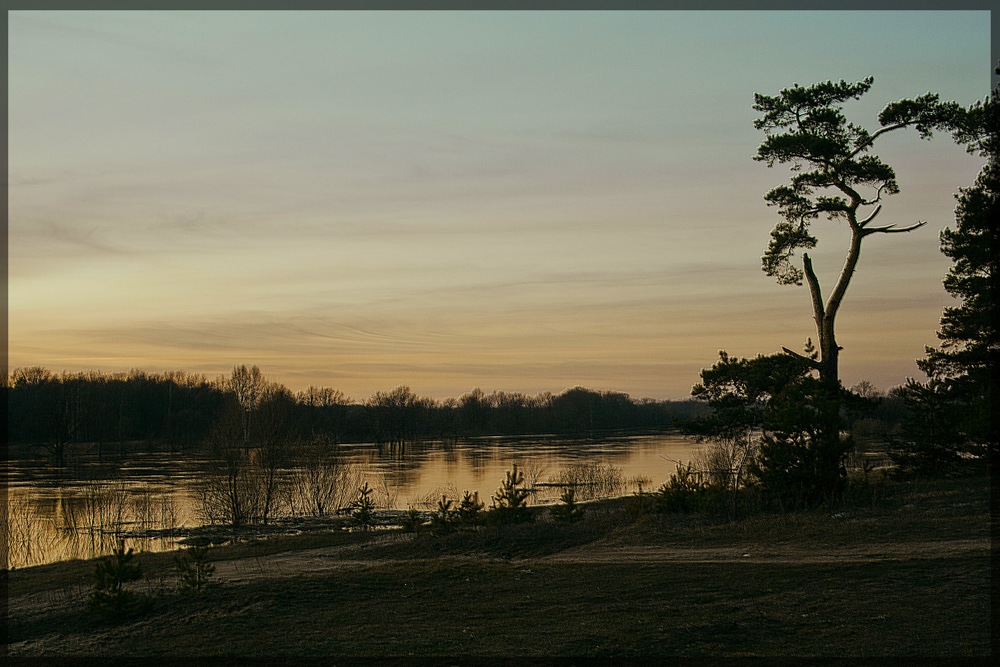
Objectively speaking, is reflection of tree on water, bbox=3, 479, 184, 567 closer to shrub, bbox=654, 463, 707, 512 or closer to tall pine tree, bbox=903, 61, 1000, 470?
shrub, bbox=654, 463, 707, 512

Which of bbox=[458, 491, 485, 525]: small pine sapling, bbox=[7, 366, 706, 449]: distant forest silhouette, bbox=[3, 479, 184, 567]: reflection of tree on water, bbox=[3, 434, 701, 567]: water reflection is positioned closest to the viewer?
bbox=[458, 491, 485, 525]: small pine sapling

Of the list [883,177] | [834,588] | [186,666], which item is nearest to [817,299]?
[883,177]

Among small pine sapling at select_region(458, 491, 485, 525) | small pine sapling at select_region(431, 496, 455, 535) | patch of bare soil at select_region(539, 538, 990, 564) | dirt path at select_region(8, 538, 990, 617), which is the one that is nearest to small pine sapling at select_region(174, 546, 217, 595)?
dirt path at select_region(8, 538, 990, 617)

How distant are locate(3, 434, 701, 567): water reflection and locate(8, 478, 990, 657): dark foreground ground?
11.5 meters

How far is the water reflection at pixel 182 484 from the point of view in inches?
1150

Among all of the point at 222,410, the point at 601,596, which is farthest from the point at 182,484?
the point at 601,596

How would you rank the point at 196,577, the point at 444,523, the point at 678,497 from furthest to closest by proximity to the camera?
the point at 678,497, the point at 444,523, the point at 196,577

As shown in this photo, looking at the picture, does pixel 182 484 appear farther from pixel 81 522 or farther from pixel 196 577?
pixel 196 577

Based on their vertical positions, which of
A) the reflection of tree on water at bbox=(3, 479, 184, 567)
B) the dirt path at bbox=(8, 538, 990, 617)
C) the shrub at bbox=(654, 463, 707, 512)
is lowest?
the reflection of tree on water at bbox=(3, 479, 184, 567)

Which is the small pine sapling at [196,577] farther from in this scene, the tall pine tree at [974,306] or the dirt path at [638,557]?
the tall pine tree at [974,306]

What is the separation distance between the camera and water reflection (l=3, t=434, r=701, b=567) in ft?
95.8

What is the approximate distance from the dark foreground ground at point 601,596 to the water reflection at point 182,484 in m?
11.5

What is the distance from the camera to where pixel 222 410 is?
54.5 m

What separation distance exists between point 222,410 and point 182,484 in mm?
10059
